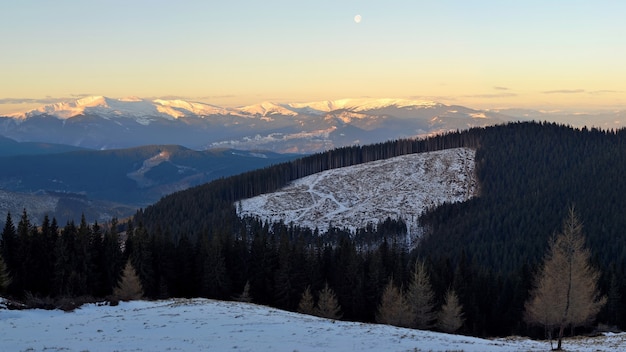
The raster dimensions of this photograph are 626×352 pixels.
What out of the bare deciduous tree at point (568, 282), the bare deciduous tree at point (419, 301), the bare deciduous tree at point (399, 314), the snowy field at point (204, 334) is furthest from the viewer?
the bare deciduous tree at point (419, 301)

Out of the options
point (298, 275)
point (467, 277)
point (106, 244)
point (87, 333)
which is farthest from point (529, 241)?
point (87, 333)

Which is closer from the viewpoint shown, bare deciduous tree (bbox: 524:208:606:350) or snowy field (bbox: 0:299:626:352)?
snowy field (bbox: 0:299:626:352)

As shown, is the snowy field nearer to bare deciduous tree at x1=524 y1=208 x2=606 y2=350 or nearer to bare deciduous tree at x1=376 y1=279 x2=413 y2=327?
bare deciduous tree at x1=524 y1=208 x2=606 y2=350

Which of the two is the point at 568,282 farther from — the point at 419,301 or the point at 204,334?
the point at 204,334

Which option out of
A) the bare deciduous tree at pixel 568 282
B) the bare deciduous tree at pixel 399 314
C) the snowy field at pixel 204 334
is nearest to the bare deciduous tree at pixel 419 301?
the bare deciduous tree at pixel 399 314

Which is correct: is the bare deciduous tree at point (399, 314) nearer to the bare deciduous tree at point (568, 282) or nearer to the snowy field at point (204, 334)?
the snowy field at point (204, 334)

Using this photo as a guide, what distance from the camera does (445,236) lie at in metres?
194

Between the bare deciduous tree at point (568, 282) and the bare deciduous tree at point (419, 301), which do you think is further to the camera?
the bare deciduous tree at point (419, 301)

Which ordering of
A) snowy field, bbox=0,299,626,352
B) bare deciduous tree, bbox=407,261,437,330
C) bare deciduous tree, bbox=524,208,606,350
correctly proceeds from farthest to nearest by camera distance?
1. bare deciduous tree, bbox=407,261,437,330
2. bare deciduous tree, bbox=524,208,606,350
3. snowy field, bbox=0,299,626,352

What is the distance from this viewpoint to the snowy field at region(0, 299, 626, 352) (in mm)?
37875

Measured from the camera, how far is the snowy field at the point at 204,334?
37.9m

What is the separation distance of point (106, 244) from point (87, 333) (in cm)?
5144

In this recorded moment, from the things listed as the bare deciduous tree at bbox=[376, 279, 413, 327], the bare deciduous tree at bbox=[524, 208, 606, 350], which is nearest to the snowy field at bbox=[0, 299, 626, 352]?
the bare deciduous tree at bbox=[524, 208, 606, 350]

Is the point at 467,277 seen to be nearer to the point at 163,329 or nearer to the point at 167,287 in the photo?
the point at 167,287
